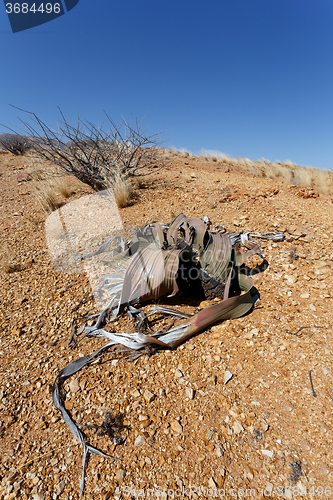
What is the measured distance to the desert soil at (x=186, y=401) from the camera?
1092 mm

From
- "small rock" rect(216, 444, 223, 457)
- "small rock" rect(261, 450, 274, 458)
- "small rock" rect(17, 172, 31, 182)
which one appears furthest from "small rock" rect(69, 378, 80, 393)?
"small rock" rect(17, 172, 31, 182)

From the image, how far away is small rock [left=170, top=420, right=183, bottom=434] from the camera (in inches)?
50.6

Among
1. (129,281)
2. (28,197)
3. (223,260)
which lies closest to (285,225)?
(223,260)

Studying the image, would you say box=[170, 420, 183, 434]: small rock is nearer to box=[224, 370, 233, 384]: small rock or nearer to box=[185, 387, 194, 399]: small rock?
box=[185, 387, 194, 399]: small rock

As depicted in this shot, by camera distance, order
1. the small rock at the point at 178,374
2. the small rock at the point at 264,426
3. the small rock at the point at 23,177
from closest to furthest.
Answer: the small rock at the point at 264,426
the small rock at the point at 178,374
the small rock at the point at 23,177

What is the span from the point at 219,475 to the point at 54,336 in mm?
1501

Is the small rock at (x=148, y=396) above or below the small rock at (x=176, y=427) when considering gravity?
above

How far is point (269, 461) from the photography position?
112 centimetres

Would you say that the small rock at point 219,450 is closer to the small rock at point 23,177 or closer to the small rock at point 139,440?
the small rock at point 139,440

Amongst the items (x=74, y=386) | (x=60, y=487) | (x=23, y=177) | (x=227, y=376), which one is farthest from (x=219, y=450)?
(x=23, y=177)

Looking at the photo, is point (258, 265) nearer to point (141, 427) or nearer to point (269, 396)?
point (269, 396)

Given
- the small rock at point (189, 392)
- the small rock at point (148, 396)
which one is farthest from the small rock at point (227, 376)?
the small rock at point (148, 396)

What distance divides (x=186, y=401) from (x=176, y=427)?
0.16 m

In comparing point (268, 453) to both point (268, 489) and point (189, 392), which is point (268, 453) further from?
point (189, 392)
